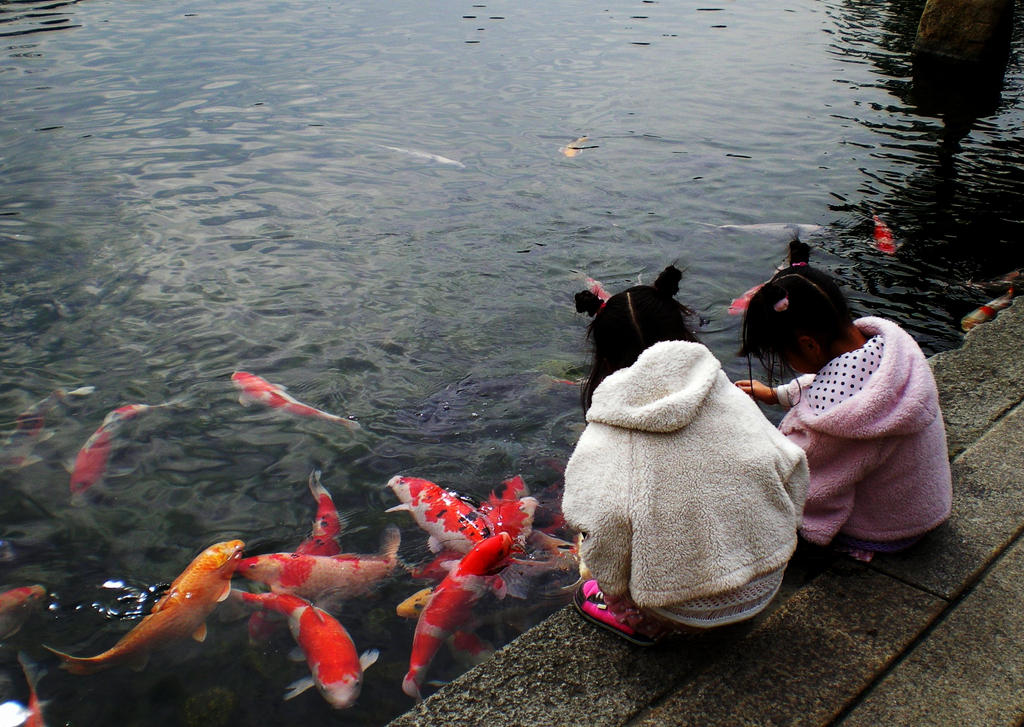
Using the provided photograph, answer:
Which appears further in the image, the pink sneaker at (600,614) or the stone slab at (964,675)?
the pink sneaker at (600,614)

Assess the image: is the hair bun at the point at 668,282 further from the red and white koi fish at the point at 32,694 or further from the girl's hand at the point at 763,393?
the red and white koi fish at the point at 32,694

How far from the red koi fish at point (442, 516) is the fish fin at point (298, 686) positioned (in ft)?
3.13

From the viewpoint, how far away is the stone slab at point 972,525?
9.67 feet

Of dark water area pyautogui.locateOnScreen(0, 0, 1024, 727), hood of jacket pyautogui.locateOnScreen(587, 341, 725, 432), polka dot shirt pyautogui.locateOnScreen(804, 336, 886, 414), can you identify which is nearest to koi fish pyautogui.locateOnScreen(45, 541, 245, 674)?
dark water area pyautogui.locateOnScreen(0, 0, 1024, 727)

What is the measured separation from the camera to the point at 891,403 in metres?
2.79

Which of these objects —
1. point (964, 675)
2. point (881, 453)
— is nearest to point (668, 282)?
point (881, 453)

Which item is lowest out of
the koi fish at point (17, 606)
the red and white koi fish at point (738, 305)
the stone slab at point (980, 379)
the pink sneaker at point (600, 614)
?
the red and white koi fish at point (738, 305)

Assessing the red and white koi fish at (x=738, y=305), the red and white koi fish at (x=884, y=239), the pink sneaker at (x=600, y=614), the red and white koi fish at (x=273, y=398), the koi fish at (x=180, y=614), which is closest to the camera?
the pink sneaker at (x=600, y=614)

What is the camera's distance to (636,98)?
13.2 meters

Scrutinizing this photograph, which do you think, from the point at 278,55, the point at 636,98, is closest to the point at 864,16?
the point at 636,98

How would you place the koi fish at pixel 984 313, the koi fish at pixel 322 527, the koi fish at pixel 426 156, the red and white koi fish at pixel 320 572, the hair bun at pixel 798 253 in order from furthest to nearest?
the koi fish at pixel 426 156 < the koi fish at pixel 984 313 < the koi fish at pixel 322 527 < the red and white koi fish at pixel 320 572 < the hair bun at pixel 798 253

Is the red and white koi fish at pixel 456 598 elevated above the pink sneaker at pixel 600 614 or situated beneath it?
situated beneath

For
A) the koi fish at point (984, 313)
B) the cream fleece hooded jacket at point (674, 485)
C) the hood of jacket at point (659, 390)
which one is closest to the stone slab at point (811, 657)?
the cream fleece hooded jacket at point (674, 485)

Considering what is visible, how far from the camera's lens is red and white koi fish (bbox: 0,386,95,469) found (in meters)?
5.26
